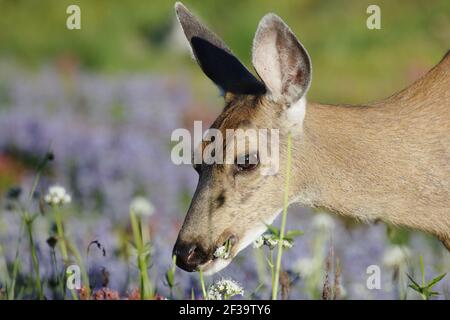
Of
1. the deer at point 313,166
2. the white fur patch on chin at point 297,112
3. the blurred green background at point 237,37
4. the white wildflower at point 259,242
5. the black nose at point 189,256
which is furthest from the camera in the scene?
the blurred green background at point 237,37

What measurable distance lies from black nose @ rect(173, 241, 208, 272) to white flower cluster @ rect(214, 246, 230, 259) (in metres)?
0.05

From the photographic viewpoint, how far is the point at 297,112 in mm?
4355

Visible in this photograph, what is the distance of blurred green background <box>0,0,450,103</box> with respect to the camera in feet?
49.2

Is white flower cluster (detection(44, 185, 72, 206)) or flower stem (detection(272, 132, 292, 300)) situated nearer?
flower stem (detection(272, 132, 292, 300))

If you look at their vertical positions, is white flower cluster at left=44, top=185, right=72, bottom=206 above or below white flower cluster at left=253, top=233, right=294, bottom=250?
above

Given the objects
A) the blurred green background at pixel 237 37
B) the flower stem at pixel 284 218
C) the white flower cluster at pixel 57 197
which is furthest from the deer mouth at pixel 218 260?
the blurred green background at pixel 237 37

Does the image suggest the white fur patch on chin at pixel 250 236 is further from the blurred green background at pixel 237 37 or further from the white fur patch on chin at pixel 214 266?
the blurred green background at pixel 237 37

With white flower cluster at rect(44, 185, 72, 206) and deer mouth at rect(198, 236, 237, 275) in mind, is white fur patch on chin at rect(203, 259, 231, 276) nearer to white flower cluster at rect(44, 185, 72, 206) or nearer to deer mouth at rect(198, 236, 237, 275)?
deer mouth at rect(198, 236, 237, 275)

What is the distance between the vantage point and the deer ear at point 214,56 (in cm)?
465

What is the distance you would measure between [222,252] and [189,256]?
139 mm

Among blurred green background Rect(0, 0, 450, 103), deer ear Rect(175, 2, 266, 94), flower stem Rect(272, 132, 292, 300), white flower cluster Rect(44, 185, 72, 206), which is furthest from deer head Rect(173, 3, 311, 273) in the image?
blurred green background Rect(0, 0, 450, 103)

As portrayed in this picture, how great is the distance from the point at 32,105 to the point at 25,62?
422 centimetres

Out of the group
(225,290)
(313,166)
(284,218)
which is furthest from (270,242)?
(313,166)

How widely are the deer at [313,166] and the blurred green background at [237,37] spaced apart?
8.85 meters
